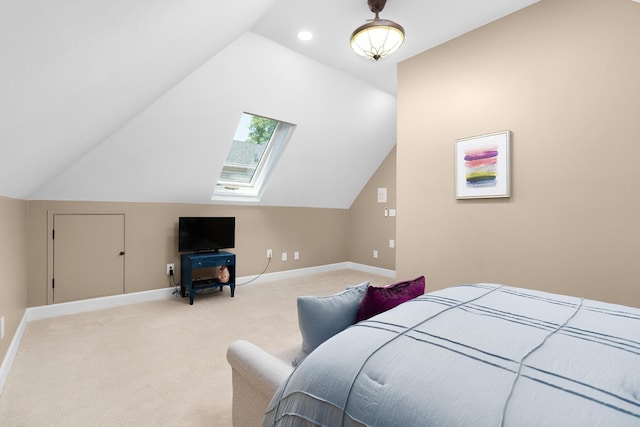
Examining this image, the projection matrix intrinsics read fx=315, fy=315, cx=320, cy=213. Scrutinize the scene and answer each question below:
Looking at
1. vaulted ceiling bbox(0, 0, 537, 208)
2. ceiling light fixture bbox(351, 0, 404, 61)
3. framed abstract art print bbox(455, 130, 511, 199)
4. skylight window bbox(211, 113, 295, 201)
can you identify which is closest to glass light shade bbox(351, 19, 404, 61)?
ceiling light fixture bbox(351, 0, 404, 61)

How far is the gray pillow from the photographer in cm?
140

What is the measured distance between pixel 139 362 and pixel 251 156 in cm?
301

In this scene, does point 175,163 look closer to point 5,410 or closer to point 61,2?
point 5,410

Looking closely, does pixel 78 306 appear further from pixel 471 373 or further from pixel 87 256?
pixel 471 373

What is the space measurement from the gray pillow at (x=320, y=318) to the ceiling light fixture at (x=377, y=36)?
2106 mm

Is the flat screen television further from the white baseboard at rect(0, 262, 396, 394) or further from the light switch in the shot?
the light switch

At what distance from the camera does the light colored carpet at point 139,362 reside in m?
1.82

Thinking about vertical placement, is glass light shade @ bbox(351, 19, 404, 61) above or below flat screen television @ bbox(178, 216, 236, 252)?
above

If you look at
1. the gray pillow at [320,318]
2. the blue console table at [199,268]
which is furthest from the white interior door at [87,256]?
the gray pillow at [320,318]

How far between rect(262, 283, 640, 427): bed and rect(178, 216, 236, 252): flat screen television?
341cm

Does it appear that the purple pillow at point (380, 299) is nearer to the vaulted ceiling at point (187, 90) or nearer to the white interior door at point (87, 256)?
the vaulted ceiling at point (187, 90)

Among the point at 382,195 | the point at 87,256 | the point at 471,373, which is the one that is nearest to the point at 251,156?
the point at 87,256

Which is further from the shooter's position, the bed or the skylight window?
the skylight window

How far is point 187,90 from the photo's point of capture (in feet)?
10.6
